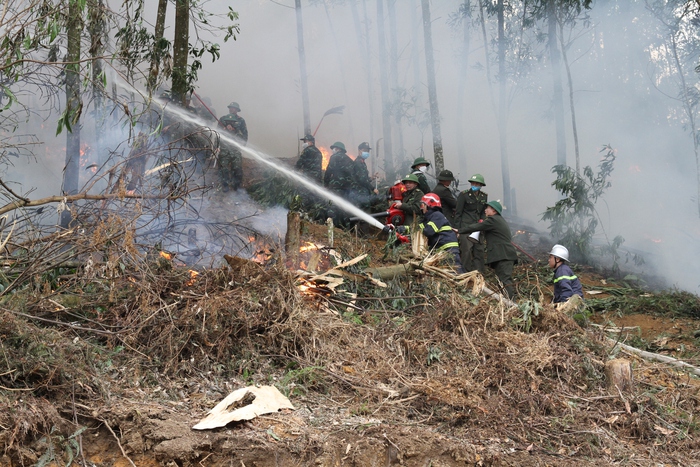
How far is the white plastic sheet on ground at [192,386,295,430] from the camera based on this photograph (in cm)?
447

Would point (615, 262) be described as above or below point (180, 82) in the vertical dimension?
below

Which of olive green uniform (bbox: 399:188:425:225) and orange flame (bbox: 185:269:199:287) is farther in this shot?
olive green uniform (bbox: 399:188:425:225)

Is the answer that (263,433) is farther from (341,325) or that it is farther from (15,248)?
(15,248)

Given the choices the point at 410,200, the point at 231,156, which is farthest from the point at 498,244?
the point at 231,156

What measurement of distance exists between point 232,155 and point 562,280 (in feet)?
23.5

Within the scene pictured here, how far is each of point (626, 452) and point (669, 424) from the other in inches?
26.8

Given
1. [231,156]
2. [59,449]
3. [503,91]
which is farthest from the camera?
[503,91]

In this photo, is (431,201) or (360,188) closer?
(431,201)

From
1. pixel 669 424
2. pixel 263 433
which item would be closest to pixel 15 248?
pixel 263 433

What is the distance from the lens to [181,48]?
10.2m

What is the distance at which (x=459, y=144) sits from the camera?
87.9ft

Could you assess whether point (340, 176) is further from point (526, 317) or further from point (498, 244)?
point (526, 317)

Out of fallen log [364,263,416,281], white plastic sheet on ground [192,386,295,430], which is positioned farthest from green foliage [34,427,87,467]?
fallen log [364,263,416,281]

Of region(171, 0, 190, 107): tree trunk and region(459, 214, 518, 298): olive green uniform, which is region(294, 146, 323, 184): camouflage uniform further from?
region(459, 214, 518, 298): olive green uniform
